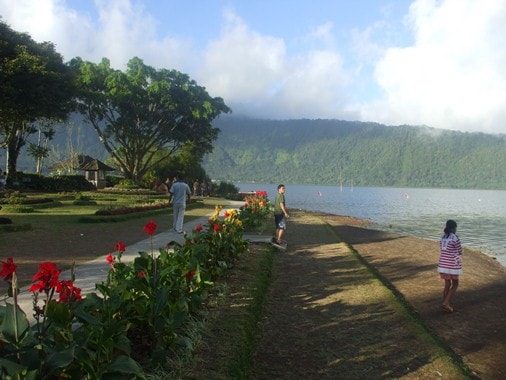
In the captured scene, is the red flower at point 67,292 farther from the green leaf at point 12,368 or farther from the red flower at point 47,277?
the green leaf at point 12,368

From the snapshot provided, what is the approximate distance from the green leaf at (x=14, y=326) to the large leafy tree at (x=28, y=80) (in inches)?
850

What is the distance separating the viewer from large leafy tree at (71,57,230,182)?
39.7 meters

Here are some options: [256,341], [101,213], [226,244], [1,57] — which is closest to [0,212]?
[101,213]

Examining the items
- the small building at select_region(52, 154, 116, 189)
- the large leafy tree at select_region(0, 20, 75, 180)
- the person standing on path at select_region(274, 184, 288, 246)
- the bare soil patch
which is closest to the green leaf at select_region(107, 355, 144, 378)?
the bare soil patch

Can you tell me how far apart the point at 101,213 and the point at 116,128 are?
1064 inches

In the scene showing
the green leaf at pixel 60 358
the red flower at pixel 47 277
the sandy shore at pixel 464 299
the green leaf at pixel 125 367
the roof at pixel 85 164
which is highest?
the roof at pixel 85 164

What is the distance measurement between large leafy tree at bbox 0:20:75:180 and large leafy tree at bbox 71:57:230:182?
12027 millimetres

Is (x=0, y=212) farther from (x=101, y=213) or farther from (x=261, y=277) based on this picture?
(x=261, y=277)

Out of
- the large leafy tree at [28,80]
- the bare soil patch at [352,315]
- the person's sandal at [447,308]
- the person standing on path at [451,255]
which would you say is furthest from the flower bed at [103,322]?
the large leafy tree at [28,80]

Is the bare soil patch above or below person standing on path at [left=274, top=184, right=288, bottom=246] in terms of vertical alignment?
below

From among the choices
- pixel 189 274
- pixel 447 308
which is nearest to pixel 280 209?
pixel 447 308

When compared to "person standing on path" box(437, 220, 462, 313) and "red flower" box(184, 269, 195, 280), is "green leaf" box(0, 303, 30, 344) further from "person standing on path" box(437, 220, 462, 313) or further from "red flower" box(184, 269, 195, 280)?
"person standing on path" box(437, 220, 462, 313)

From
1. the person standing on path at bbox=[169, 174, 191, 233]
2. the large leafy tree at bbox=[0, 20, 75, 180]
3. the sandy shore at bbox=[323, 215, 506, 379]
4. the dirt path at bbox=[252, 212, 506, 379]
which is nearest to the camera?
the dirt path at bbox=[252, 212, 506, 379]

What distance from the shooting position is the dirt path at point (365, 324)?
4645mm
